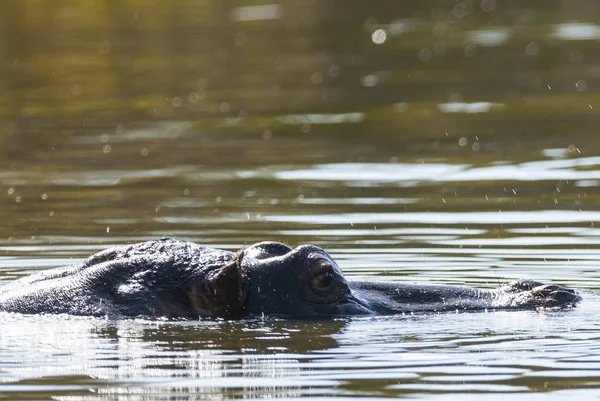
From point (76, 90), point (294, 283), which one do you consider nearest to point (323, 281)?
point (294, 283)

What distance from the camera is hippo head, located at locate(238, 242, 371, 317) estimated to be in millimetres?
8922

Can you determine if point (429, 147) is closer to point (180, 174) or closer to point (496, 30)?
point (180, 174)

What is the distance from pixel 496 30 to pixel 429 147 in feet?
58.1

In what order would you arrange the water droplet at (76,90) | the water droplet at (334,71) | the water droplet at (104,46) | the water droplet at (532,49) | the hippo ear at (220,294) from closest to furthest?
the hippo ear at (220,294) < the water droplet at (76,90) < the water droplet at (334,71) < the water droplet at (532,49) < the water droplet at (104,46)

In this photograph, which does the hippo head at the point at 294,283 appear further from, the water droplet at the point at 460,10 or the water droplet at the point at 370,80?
the water droplet at the point at 460,10

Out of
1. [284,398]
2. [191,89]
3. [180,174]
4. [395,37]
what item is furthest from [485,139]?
[395,37]

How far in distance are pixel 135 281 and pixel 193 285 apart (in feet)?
1.07

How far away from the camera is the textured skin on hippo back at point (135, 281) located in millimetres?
8914

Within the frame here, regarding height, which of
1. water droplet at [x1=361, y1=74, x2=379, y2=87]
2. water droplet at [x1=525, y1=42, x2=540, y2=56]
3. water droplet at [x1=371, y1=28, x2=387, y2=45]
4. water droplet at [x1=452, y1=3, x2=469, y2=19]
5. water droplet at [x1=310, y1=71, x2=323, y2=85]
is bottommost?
water droplet at [x1=361, y1=74, x2=379, y2=87]

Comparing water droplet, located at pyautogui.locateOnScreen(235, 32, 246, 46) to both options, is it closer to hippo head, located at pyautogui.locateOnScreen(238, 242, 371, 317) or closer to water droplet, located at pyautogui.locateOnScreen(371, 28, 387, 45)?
water droplet, located at pyautogui.locateOnScreen(371, 28, 387, 45)

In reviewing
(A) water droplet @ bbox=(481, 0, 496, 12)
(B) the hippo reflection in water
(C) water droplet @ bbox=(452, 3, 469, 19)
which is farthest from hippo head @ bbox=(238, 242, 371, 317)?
(A) water droplet @ bbox=(481, 0, 496, 12)

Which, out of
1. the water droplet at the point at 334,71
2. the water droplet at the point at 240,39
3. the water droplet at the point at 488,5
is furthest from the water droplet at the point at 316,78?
the water droplet at the point at 488,5

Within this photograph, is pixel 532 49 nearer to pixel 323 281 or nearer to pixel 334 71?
pixel 334 71

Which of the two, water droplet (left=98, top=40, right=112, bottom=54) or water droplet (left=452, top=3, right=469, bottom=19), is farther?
water droplet (left=452, top=3, right=469, bottom=19)
